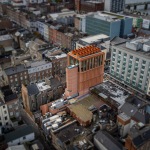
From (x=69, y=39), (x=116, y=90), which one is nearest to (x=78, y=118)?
(x=116, y=90)

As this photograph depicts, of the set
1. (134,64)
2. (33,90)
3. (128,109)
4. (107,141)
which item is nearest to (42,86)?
(33,90)

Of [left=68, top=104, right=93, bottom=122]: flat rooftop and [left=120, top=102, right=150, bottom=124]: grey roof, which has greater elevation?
[left=120, top=102, right=150, bottom=124]: grey roof

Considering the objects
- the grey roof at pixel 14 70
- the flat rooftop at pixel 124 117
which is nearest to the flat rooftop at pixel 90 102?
the flat rooftop at pixel 124 117

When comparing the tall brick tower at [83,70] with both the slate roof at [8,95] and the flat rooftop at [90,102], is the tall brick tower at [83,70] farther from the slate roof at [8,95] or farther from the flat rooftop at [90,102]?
the slate roof at [8,95]

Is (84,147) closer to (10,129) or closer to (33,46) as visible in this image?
(10,129)

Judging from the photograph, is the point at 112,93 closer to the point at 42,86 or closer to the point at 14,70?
the point at 42,86

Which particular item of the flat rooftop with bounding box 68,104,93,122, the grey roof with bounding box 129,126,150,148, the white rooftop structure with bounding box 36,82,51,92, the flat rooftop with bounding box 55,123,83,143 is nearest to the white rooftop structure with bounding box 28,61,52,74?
the white rooftop structure with bounding box 36,82,51,92

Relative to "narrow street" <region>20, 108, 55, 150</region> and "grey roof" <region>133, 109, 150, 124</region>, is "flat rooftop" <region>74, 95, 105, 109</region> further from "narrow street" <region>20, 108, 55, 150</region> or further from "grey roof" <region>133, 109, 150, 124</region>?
"narrow street" <region>20, 108, 55, 150</region>

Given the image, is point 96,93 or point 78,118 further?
point 96,93
